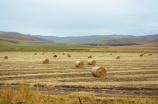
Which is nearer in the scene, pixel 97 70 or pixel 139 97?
pixel 139 97

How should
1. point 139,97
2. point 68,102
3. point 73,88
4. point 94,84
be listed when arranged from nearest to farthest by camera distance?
point 68,102
point 139,97
point 73,88
point 94,84

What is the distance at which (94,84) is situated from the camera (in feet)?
36.9

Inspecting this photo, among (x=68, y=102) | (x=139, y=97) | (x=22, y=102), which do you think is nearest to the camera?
(x=22, y=102)

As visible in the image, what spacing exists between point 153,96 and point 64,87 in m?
5.45

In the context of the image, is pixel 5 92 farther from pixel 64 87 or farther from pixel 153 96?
pixel 153 96

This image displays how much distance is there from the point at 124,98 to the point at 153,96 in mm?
1737

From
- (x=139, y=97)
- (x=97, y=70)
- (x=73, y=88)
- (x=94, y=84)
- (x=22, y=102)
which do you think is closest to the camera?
(x=22, y=102)

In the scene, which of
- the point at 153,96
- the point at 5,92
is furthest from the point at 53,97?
the point at 153,96

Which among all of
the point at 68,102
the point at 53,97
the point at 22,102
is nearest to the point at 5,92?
the point at 22,102

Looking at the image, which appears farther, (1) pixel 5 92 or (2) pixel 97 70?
(2) pixel 97 70

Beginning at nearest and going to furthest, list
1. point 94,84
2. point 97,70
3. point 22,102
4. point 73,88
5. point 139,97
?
1. point 22,102
2. point 139,97
3. point 73,88
4. point 94,84
5. point 97,70

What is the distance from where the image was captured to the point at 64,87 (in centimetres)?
1072

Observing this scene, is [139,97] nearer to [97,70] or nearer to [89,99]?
[89,99]

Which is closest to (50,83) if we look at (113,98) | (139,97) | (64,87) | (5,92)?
(64,87)
